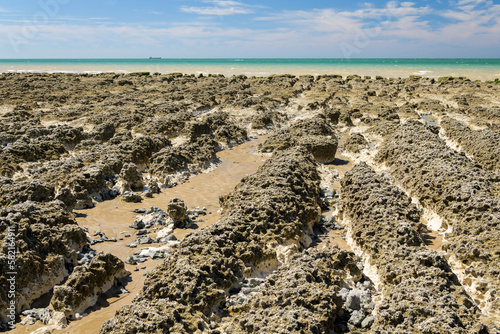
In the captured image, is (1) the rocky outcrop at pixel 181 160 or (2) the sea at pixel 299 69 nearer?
(1) the rocky outcrop at pixel 181 160

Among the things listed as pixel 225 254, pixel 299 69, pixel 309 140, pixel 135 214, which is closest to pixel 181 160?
pixel 135 214

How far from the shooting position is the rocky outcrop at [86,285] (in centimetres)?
554

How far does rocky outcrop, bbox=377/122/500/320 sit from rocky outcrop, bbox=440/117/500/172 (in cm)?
211

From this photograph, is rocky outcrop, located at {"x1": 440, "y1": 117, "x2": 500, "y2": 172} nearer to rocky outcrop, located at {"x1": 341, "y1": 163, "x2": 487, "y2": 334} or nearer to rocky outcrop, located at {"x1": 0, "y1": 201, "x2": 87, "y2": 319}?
rocky outcrop, located at {"x1": 341, "y1": 163, "x2": 487, "y2": 334}

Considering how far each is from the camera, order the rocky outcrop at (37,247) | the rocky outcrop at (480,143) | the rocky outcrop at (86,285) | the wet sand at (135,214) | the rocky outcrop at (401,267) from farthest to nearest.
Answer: the rocky outcrop at (480,143) < the rocky outcrop at (37,247) < the wet sand at (135,214) < the rocky outcrop at (86,285) < the rocky outcrop at (401,267)

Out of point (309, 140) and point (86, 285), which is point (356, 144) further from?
point (86, 285)

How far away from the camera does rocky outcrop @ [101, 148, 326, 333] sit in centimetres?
483

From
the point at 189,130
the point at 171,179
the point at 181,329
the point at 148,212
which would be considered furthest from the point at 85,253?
the point at 189,130

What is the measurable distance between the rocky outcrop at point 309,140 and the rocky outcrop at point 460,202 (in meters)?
2.14

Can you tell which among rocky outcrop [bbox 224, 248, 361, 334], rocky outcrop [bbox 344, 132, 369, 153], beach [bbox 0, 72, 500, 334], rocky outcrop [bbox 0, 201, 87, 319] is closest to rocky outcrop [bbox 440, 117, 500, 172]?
beach [bbox 0, 72, 500, 334]

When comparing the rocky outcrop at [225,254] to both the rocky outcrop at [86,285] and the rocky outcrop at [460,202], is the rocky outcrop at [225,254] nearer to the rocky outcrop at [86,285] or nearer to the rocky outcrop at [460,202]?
the rocky outcrop at [86,285]

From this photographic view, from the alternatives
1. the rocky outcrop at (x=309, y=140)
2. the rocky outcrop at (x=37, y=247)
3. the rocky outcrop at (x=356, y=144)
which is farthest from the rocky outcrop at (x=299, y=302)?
the rocky outcrop at (x=356, y=144)

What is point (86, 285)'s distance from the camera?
577 centimetres

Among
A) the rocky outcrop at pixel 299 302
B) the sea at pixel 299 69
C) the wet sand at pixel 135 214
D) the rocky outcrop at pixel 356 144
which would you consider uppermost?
the sea at pixel 299 69
